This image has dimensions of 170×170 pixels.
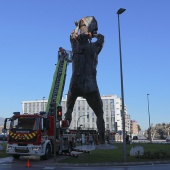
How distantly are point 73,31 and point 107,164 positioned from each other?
18989 millimetres

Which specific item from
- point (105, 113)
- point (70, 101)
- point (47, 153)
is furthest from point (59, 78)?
point (105, 113)

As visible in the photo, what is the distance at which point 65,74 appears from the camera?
52812mm

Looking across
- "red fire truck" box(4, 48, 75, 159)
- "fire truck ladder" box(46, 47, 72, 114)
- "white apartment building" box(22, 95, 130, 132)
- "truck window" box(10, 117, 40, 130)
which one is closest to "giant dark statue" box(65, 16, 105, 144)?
"red fire truck" box(4, 48, 75, 159)

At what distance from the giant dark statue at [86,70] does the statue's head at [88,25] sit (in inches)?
6.4

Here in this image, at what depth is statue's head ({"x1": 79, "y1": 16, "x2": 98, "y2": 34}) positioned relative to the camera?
32278 millimetres

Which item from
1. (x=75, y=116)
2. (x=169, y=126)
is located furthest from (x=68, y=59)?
(x=75, y=116)

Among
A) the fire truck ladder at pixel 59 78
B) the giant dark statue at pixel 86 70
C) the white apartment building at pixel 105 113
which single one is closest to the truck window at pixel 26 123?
the giant dark statue at pixel 86 70

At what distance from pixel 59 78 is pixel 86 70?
2197cm

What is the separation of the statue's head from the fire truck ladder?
16912 mm

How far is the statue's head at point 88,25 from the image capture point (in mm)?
32278

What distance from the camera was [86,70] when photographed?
3048cm

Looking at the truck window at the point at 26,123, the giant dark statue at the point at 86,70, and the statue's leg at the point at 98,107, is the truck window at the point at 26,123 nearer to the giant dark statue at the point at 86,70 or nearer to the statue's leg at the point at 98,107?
the giant dark statue at the point at 86,70

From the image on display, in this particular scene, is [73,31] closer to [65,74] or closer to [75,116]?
[65,74]

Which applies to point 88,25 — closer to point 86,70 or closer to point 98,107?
point 86,70
